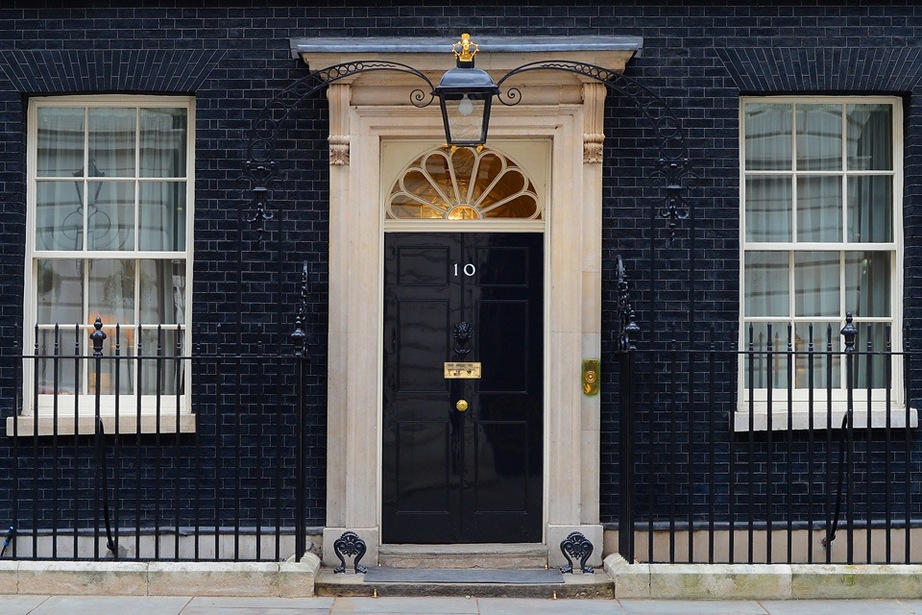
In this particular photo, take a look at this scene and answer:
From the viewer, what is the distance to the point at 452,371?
29.2 ft

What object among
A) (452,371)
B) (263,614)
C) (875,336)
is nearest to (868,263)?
(875,336)

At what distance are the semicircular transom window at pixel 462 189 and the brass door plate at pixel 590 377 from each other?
1206mm

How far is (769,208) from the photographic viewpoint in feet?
29.9

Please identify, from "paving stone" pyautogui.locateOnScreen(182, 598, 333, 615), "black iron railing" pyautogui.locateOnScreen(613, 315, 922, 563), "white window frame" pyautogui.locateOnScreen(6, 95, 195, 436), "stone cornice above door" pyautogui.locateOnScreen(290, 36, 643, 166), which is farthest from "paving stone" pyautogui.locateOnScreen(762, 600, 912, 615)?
"white window frame" pyautogui.locateOnScreen(6, 95, 195, 436)

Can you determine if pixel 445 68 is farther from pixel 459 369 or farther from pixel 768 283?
pixel 768 283

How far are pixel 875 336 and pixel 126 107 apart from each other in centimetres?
599

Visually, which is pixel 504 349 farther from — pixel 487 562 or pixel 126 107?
pixel 126 107

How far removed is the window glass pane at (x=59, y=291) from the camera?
906 centimetres

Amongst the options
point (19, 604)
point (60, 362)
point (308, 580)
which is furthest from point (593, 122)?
point (19, 604)

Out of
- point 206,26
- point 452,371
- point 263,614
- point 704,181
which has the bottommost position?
point 263,614

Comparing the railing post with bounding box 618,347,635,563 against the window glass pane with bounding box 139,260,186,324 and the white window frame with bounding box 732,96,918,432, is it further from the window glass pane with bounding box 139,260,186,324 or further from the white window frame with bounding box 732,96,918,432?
the window glass pane with bounding box 139,260,186,324

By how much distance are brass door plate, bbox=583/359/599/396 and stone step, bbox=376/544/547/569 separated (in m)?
1.22

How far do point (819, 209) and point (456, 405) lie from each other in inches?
124

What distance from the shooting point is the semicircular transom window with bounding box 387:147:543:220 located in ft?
29.6
